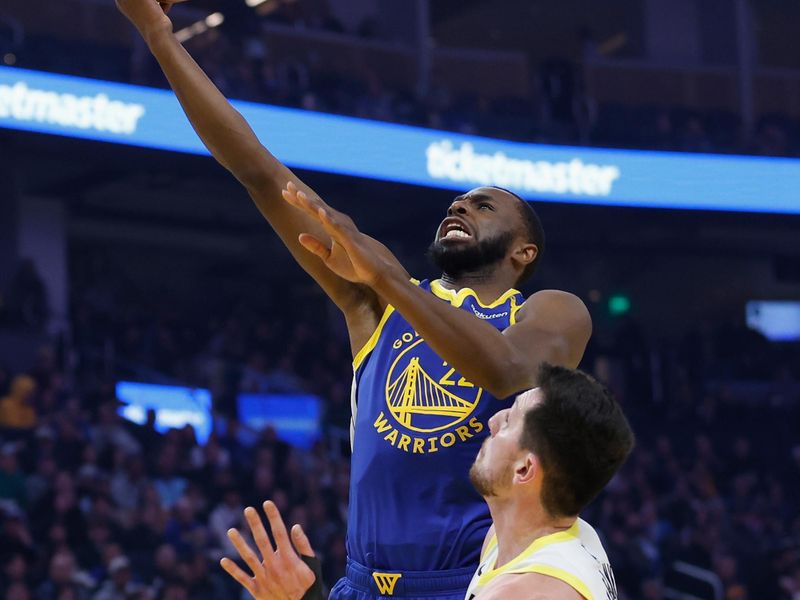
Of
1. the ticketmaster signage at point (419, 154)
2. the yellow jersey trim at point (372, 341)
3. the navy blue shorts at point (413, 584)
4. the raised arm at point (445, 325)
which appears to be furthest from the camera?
the ticketmaster signage at point (419, 154)

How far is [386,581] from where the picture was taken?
10.8ft

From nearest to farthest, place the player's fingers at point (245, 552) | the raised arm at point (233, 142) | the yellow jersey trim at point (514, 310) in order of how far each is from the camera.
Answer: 1. the player's fingers at point (245, 552)
2. the raised arm at point (233, 142)
3. the yellow jersey trim at point (514, 310)

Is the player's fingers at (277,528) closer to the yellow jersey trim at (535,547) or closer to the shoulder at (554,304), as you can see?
the yellow jersey trim at (535,547)

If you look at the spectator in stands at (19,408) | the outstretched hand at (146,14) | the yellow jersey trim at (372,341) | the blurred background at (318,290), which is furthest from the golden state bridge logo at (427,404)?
the spectator in stands at (19,408)

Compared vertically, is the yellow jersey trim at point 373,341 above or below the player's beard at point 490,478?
above

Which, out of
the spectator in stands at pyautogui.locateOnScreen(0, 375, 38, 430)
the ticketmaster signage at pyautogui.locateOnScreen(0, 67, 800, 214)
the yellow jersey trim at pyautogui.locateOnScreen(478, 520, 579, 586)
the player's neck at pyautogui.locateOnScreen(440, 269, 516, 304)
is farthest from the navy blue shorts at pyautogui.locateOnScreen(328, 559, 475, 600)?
the ticketmaster signage at pyautogui.locateOnScreen(0, 67, 800, 214)

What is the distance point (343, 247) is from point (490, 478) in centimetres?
61

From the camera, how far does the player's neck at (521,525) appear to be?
2771 mm

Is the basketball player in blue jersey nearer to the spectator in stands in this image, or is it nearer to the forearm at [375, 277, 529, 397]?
the forearm at [375, 277, 529, 397]

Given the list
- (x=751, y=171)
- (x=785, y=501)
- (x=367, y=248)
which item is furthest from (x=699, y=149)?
(x=367, y=248)

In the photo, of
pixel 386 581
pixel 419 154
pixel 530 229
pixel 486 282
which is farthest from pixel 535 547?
pixel 419 154

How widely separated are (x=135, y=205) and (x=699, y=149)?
851 centimetres

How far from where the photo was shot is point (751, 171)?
18.5 meters

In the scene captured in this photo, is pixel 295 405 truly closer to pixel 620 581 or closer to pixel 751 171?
pixel 620 581
